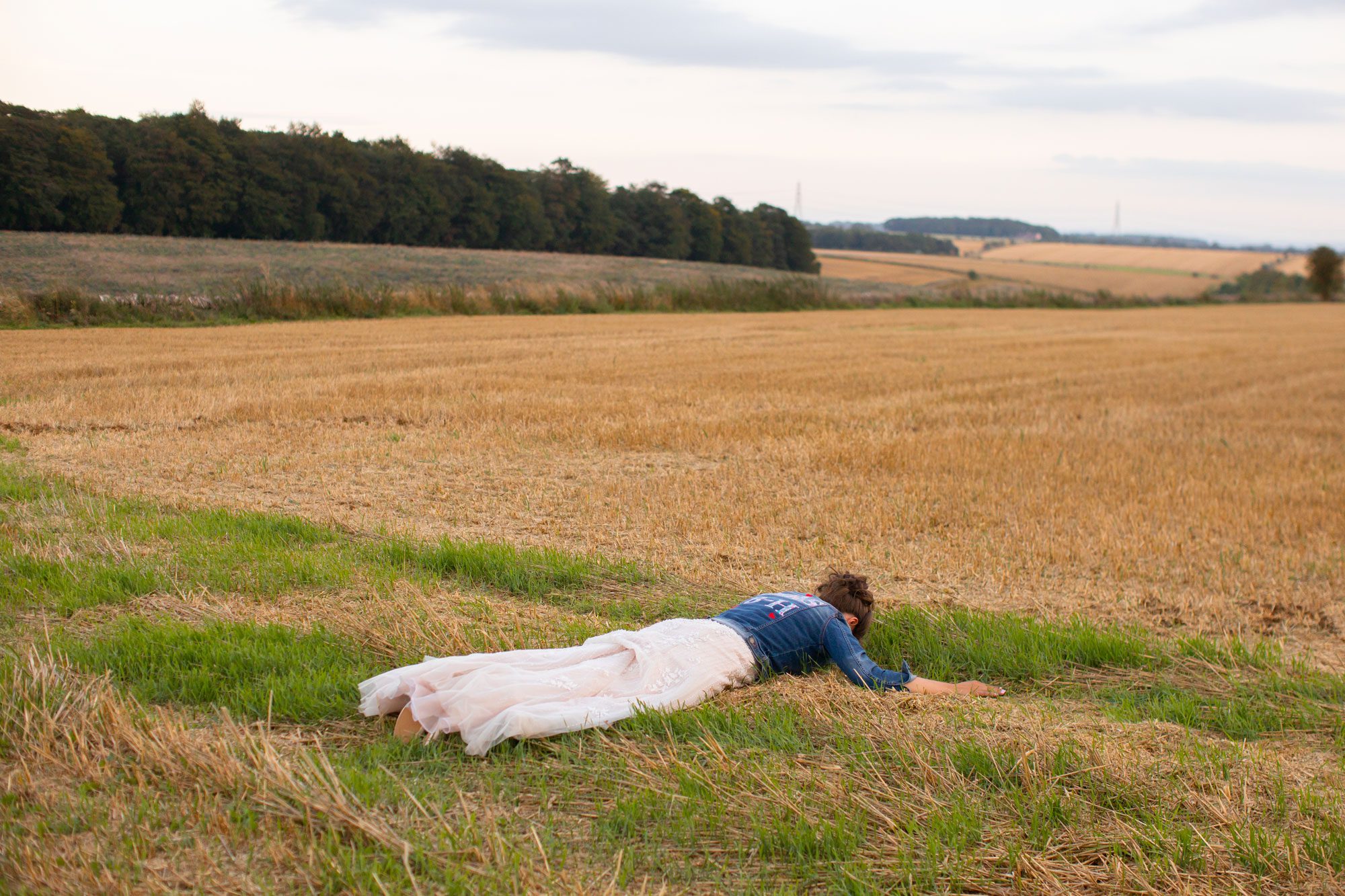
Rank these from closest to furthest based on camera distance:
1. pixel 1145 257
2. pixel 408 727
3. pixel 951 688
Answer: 1. pixel 408 727
2. pixel 951 688
3. pixel 1145 257

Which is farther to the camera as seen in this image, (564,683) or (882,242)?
(882,242)

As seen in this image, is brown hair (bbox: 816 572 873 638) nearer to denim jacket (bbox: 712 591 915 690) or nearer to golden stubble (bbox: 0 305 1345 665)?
denim jacket (bbox: 712 591 915 690)

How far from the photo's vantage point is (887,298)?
164 feet

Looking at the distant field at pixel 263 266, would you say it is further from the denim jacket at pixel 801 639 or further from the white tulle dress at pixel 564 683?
the denim jacket at pixel 801 639

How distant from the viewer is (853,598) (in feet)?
16.5

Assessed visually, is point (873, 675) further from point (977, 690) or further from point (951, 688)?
point (977, 690)

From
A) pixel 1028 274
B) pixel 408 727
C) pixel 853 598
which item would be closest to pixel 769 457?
pixel 853 598

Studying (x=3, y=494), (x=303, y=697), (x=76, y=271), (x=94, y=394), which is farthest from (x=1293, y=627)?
(x=76, y=271)

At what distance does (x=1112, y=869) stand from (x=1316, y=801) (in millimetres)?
963

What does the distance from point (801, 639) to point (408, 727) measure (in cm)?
186

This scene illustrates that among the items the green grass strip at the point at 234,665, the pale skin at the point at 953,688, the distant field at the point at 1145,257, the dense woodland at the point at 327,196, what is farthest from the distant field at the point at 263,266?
the distant field at the point at 1145,257

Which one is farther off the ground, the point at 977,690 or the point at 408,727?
the point at 408,727

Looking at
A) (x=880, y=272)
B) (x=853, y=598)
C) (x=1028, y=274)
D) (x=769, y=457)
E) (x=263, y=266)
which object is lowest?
(x=769, y=457)

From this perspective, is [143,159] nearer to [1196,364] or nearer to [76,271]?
[76,271]
